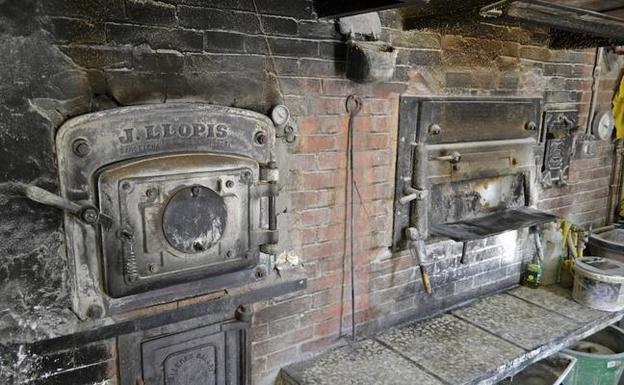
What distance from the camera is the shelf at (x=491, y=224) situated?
7.15ft

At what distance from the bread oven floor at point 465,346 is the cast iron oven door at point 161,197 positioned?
2.14ft

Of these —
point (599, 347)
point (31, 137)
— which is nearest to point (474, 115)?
point (599, 347)

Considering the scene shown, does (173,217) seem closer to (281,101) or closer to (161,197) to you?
(161,197)

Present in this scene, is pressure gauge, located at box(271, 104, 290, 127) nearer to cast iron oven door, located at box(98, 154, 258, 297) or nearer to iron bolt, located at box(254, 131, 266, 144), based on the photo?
iron bolt, located at box(254, 131, 266, 144)

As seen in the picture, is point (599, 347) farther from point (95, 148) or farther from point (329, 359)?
point (95, 148)

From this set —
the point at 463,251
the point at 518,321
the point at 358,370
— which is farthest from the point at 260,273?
the point at 518,321

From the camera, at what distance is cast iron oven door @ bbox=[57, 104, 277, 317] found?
4.50 ft

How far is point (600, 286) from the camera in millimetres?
2592

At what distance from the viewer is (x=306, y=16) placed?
1758 millimetres

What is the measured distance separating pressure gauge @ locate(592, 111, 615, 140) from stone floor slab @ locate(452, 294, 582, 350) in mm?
1310

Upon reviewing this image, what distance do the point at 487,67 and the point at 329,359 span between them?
1.61 meters

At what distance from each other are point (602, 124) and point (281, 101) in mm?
2469

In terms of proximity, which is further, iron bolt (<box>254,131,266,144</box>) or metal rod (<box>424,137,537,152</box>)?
metal rod (<box>424,137,537,152</box>)

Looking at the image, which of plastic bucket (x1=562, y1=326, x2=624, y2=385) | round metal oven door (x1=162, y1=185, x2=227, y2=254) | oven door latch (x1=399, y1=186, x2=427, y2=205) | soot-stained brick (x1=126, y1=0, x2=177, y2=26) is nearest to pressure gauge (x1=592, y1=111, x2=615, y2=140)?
plastic bucket (x1=562, y1=326, x2=624, y2=385)
